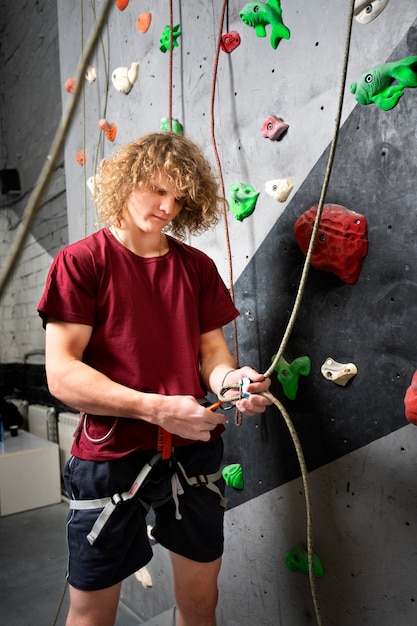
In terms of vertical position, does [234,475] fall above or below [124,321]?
below

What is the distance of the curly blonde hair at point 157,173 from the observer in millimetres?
1186

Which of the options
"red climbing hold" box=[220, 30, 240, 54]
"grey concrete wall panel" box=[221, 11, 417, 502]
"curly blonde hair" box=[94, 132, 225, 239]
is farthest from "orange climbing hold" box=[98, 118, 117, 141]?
"grey concrete wall panel" box=[221, 11, 417, 502]

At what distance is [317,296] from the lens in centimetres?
133

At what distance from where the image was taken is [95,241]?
1.21 meters

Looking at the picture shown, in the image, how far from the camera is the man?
1.11m

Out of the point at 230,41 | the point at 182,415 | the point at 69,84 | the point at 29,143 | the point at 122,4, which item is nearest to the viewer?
the point at 182,415

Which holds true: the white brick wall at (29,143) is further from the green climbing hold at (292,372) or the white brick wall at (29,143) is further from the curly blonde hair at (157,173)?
the green climbing hold at (292,372)

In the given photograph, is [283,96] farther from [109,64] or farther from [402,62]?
[109,64]

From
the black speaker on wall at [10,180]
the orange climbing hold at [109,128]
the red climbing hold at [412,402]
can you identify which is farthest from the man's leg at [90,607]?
the black speaker on wall at [10,180]

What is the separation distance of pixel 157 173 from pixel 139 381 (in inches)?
18.3

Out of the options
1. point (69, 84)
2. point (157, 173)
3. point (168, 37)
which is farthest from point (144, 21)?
point (157, 173)

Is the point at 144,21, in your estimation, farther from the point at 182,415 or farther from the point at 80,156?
the point at 182,415

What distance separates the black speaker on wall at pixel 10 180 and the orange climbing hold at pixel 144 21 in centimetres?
261

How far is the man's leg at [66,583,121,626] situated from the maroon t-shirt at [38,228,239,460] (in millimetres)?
289
